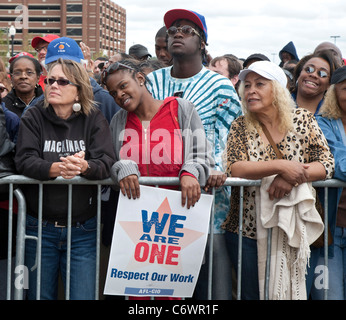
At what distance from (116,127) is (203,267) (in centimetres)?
125

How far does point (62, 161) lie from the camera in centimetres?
341

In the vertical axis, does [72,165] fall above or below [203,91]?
below

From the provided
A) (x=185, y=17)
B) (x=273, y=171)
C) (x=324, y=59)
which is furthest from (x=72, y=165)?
(x=324, y=59)

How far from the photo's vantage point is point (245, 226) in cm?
369

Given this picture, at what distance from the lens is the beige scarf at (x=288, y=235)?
11.5 ft

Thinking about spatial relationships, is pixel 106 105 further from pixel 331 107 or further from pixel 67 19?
pixel 67 19

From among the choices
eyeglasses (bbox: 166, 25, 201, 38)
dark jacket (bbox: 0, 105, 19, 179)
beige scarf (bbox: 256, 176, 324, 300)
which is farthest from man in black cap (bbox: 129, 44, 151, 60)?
beige scarf (bbox: 256, 176, 324, 300)

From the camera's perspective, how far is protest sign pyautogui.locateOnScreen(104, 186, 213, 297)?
11.4ft

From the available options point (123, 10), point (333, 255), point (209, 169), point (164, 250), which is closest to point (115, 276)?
point (164, 250)

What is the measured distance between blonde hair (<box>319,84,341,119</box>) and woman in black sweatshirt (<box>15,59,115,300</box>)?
5.56 feet

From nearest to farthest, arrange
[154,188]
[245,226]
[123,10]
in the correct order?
[154,188] → [245,226] → [123,10]

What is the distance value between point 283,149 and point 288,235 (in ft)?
2.02
